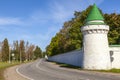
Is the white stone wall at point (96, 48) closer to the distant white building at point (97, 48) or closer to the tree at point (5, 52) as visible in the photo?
the distant white building at point (97, 48)

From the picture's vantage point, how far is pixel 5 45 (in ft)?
472

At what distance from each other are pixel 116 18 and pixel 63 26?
20109 millimetres

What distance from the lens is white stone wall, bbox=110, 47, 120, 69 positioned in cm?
3766

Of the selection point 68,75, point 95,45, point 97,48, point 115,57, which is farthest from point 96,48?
point 68,75

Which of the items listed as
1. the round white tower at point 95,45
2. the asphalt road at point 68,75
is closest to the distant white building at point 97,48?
the round white tower at point 95,45

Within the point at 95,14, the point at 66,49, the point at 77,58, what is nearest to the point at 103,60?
the point at 95,14

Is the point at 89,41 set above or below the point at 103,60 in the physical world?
above

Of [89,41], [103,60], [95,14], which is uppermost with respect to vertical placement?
[95,14]

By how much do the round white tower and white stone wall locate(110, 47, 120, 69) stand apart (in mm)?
735

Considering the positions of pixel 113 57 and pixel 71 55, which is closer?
pixel 113 57

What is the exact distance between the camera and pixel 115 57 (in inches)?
1500

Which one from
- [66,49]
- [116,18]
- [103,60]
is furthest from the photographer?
[66,49]

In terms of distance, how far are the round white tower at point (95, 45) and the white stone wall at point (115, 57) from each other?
2.41ft

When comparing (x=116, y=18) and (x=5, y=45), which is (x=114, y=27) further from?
(x=5, y=45)
